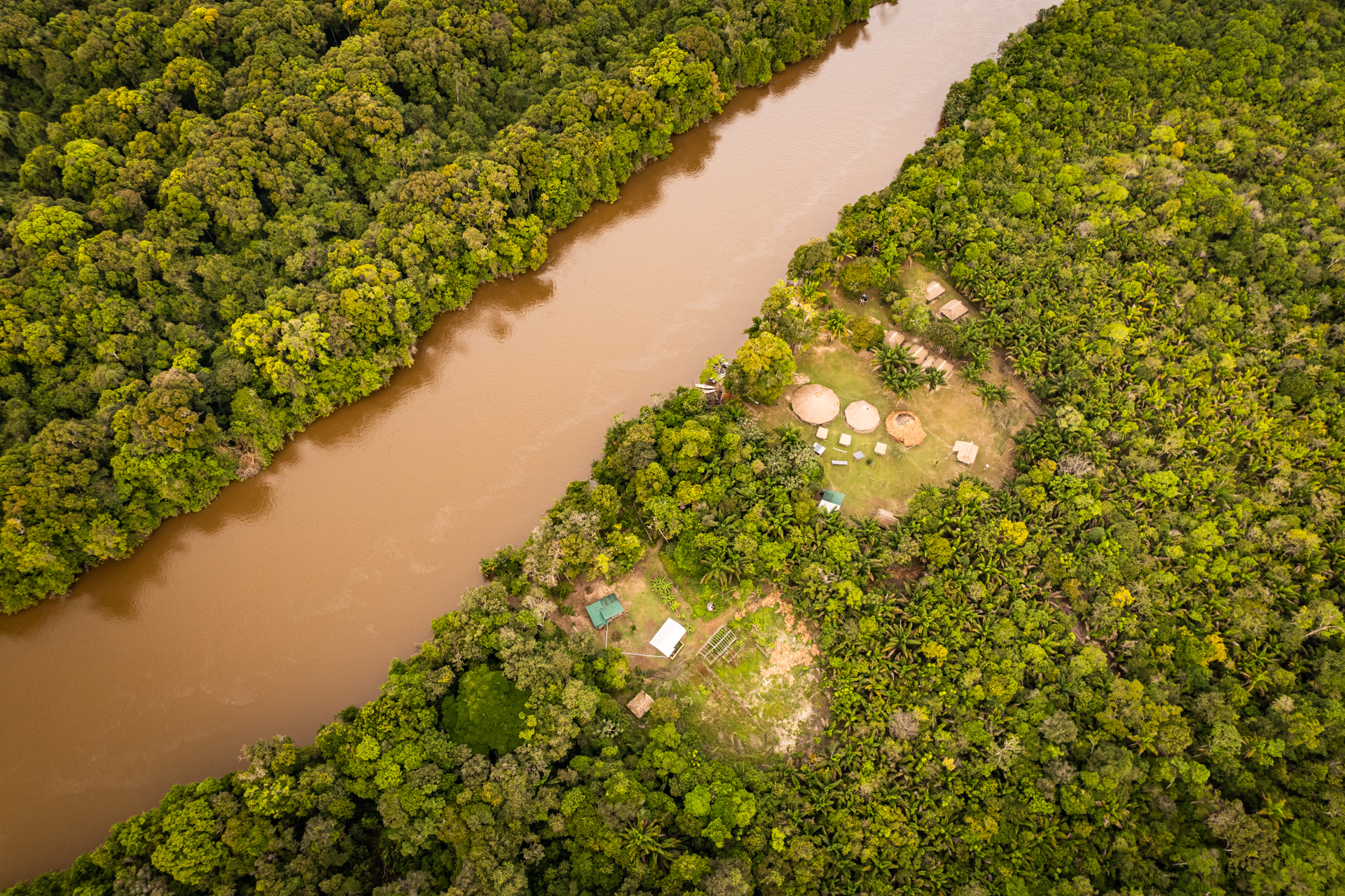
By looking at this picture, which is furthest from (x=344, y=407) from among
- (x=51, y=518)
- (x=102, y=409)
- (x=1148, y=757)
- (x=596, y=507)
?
(x=1148, y=757)

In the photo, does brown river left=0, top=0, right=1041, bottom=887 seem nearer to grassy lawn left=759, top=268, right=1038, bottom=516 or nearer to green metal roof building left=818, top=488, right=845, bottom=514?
grassy lawn left=759, top=268, right=1038, bottom=516

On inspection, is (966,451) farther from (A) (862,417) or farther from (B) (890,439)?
(A) (862,417)

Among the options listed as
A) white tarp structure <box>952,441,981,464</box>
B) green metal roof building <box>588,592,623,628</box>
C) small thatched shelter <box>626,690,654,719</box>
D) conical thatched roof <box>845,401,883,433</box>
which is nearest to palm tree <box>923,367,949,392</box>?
conical thatched roof <box>845,401,883,433</box>

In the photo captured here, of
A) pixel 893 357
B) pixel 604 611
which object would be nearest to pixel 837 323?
pixel 893 357

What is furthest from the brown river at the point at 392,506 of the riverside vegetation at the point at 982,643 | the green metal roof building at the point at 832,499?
the green metal roof building at the point at 832,499

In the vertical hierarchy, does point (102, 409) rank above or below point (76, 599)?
above

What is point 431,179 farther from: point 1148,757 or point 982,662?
point 1148,757
